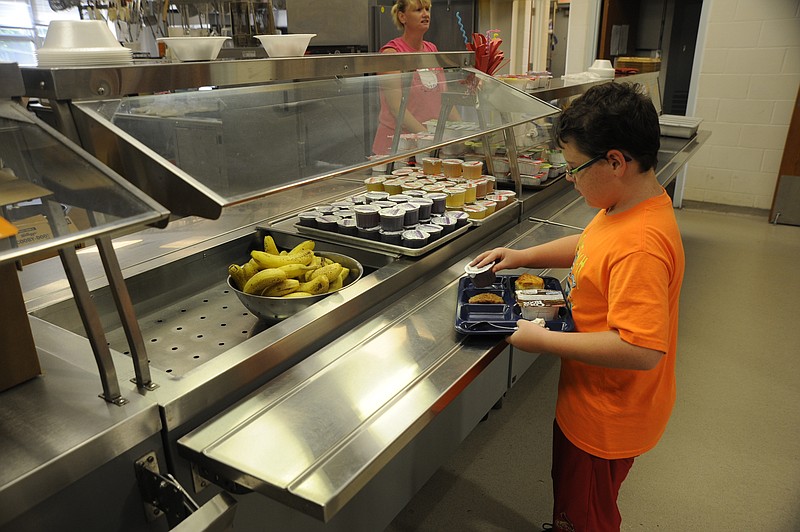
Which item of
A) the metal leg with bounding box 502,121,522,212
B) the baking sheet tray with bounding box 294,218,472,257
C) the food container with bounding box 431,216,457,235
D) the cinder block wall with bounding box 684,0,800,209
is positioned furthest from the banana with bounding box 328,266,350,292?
the cinder block wall with bounding box 684,0,800,209

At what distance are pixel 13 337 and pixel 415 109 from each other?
1.35 metres

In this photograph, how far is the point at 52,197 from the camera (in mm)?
919

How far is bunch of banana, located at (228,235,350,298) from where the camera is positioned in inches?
59.4

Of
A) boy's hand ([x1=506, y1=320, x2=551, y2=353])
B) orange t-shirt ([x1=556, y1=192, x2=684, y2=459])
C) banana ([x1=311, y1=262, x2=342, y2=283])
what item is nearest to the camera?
orange t-shirt ([x1=556, y1=192, x2=684, y2=459])

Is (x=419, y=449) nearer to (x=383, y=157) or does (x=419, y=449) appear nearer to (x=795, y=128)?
(x=383, y=157)

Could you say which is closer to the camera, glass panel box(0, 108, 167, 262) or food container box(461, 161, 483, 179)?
glass panel box(0, 108, 167, 262)

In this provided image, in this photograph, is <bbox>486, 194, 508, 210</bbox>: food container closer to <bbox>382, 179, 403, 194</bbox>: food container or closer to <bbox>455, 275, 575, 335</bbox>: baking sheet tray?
<bbox>382, 179, 403, 194</bbox>: food container

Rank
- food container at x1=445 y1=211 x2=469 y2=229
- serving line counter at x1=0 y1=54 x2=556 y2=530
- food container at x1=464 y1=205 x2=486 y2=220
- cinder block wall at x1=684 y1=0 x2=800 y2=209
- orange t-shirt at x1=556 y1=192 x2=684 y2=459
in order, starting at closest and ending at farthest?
serving line counter at x1=0 y1=54 x2=556 y2=530 → orange t-shirt at x1=556 y1=192 x2=684 y2=459 → food container at x1=445 y1=211 x2=469 y2=229 → food container at x1=464 y1=205 x2=486 y2=220 → cinder block wall at x1=684 y1=0 x2=800 y2=209

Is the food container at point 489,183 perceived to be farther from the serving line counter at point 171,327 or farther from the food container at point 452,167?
the serving line counter at point 171,327

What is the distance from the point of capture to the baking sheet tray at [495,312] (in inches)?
59.2

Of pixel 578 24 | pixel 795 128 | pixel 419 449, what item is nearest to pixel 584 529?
pixel 419 449

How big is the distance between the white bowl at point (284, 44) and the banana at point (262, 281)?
626 millimetres

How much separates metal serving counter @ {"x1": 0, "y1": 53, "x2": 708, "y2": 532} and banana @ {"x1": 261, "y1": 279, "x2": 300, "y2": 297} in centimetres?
10

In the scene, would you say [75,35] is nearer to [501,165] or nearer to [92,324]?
[92,324]
